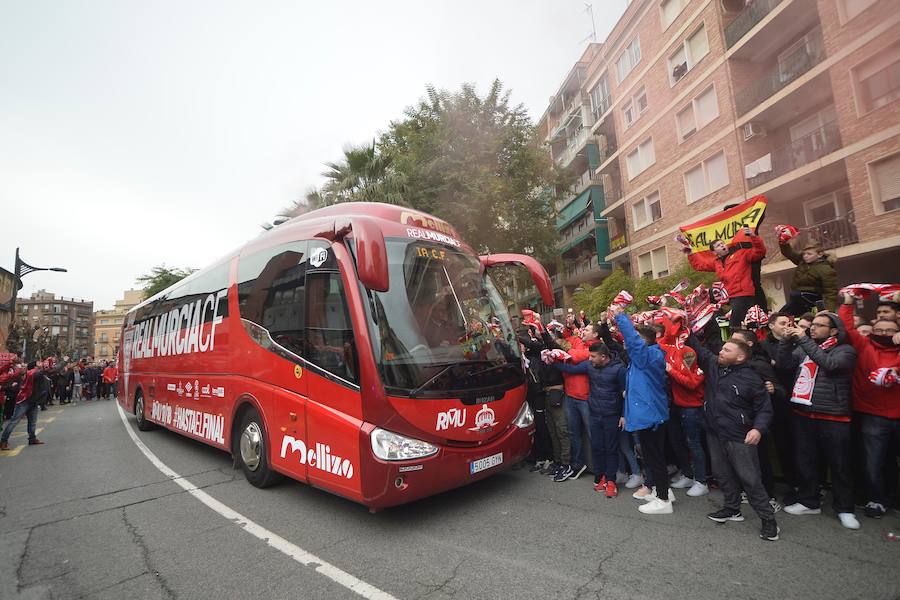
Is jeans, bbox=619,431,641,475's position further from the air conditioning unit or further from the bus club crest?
the air conditioning unit

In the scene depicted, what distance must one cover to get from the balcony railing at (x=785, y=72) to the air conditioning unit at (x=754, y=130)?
0.51 m

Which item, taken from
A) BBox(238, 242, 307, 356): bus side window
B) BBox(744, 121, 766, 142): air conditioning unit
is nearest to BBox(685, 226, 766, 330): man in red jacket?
BBox(238, 242, 307, 356): bus side window

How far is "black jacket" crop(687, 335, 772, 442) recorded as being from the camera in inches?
138

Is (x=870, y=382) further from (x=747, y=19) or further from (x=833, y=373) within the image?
(x=747, y=19)

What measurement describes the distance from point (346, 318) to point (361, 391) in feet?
2.24

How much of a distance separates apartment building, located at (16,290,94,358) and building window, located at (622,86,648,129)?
365 ft

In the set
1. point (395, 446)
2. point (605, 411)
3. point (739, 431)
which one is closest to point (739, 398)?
point (739, 431)

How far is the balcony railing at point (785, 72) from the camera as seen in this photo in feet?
42.7

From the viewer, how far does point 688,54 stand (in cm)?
1738

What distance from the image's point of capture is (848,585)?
8.76 feet

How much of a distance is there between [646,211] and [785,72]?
742cm

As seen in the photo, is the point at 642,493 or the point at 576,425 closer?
the point at 642,493

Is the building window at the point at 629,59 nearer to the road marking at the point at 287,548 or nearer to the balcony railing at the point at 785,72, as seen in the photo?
the balcony railing at the point at 785,72

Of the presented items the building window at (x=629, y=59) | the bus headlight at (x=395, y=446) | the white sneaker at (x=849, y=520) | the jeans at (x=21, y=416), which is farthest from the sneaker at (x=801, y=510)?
the building window at (x=629, y=59)
